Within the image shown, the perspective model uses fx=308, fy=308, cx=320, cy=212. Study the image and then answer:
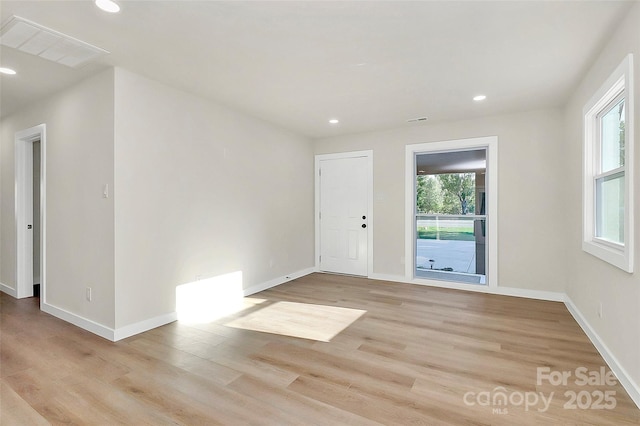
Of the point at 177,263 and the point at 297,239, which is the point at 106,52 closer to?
the point at 177,263

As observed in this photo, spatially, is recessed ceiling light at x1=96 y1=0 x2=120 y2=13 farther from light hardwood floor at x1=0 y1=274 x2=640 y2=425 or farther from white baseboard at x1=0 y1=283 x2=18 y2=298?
white baseboard at x1=0 y1=283 x2=18 y2=298

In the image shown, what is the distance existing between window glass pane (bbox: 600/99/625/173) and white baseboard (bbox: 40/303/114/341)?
4.67 meters

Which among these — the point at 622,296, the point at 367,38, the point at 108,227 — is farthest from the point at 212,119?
the point at 622,296

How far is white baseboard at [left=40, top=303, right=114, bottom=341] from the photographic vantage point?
292 cm

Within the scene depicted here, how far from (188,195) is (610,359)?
415cm

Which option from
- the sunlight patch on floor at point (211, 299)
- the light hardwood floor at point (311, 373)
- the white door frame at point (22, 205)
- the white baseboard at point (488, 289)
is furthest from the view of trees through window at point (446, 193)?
the white door frame at point (22, 205)

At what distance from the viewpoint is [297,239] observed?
216 inches

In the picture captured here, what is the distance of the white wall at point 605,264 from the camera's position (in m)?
1.98

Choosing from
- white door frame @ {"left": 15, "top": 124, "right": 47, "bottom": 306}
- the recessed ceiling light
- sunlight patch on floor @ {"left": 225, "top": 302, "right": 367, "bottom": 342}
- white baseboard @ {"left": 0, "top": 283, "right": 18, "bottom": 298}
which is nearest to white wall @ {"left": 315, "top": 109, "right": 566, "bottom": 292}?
sunlight patch on floor @ {"left": 225, "top": 302, "right": 367, "bottom": 342}

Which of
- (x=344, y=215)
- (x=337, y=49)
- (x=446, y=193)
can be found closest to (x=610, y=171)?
(x=446, y=193)

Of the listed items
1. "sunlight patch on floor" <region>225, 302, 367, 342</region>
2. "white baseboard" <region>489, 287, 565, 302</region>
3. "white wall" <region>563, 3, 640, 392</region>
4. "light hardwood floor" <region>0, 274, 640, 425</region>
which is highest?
"white wall" <region>563, 3, 640, 392</region>

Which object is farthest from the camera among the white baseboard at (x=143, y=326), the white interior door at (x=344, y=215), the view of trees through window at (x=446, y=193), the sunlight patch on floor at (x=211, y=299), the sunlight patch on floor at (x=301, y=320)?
the white interior door at (x=344, y=215)

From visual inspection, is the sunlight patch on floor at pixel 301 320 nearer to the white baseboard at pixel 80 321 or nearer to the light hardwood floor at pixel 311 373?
the light hardwood floor at pixel 311 373

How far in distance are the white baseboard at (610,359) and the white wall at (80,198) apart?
160 inches
